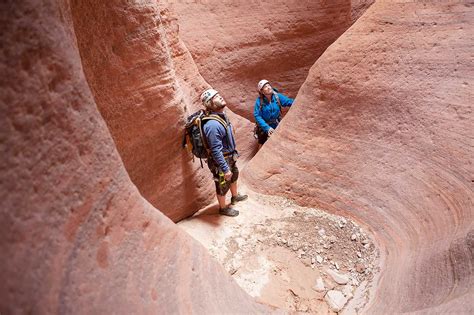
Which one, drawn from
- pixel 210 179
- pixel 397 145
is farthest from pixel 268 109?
pixel 397 145

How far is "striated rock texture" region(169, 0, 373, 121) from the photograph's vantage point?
6219mm

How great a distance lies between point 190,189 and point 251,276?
145 centimetres

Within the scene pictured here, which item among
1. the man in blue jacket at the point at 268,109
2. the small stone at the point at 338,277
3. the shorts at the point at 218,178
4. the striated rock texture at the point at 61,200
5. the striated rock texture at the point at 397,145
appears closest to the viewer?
the striated rock texture at the point at 61,200

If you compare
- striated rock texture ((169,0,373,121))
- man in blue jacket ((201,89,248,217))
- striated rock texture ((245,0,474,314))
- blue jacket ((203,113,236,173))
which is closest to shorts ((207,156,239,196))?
man in blue jacket ((201,89,248,217))

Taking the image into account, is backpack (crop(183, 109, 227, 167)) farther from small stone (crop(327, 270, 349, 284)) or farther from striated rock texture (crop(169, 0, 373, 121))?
striated rock texture (crop(169, 0, 373, 121))

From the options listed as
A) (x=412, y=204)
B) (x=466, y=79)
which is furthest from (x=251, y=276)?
(x=466, y=79)

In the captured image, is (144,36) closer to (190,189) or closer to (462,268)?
(190,189)

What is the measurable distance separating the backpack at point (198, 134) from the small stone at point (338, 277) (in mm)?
1829

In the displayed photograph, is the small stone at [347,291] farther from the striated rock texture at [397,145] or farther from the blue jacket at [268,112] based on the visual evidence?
the blue jacket at [268,112]

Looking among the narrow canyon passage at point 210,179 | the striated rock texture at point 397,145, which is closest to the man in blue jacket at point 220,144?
the narrow canyon passage at point 210,179

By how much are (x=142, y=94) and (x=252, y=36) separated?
3.66 meters

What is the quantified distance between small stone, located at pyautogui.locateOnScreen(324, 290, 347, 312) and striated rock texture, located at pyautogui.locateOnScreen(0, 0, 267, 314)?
1558 mm

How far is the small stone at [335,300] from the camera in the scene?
9.64ft

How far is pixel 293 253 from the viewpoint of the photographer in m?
3.53
